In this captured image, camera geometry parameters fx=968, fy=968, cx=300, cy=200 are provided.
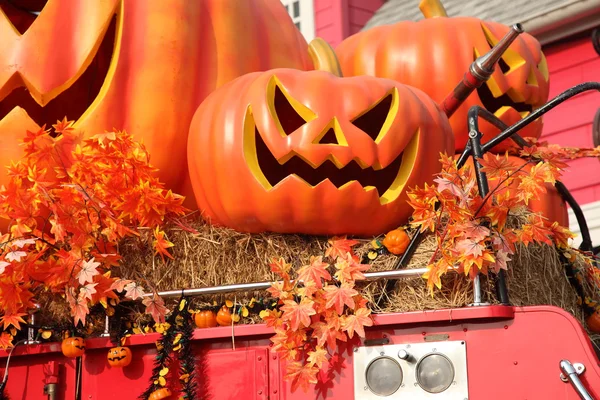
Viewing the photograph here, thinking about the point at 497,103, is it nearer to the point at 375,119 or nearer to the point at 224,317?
the point at 375,119

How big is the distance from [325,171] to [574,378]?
1350mm

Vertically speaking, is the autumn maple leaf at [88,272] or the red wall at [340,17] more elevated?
the red wall at [340,17]

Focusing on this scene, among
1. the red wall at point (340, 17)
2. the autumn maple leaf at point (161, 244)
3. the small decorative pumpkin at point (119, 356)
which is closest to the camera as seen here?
the small decorative pumpkin at point (119, 356)

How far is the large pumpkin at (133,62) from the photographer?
13.7ft

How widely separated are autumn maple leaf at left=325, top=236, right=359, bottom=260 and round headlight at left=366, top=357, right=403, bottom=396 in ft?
1.62

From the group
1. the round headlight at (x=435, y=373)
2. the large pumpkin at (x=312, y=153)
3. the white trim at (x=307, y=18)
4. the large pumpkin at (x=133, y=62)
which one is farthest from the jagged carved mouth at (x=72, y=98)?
the white trim at (x=307, y=18)

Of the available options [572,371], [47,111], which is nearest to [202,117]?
[47,111]

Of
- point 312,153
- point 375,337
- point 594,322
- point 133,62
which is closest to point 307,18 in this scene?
point 133,62

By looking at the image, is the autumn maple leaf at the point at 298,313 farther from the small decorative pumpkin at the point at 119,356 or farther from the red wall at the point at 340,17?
the red wall at the point at 340,17

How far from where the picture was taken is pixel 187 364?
138 inches

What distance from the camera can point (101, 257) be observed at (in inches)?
148

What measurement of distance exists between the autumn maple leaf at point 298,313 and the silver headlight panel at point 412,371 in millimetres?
206

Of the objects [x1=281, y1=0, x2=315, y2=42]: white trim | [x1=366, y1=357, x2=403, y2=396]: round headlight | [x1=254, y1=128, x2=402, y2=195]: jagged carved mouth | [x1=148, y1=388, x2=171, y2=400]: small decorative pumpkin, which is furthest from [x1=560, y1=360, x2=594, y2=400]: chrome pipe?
[x1=281, y1=0, x2=315, y2=42]: white trim

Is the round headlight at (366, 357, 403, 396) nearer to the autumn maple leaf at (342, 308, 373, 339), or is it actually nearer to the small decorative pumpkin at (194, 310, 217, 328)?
the autumn maple leaf at (342, 308, 373, 339)
